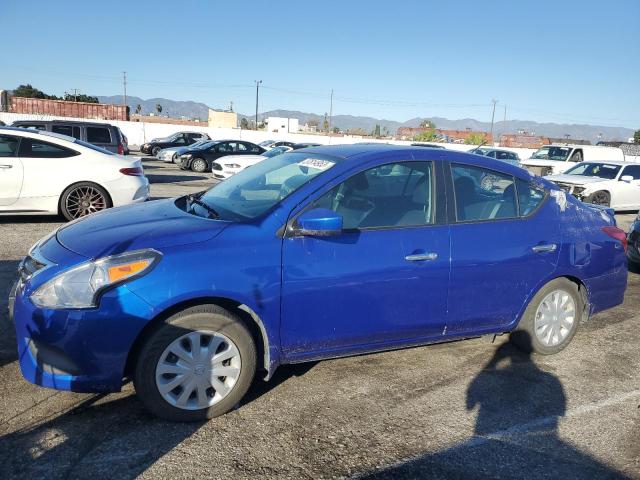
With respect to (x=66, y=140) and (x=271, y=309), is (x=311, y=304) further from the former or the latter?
(x=66, y=140)

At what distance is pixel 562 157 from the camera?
20.5 m

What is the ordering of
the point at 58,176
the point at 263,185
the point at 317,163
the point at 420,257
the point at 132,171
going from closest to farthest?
the point at 420,257 → the point at 317,163 → the point at 263,185 → the point at 58,176 → the point at 132,171

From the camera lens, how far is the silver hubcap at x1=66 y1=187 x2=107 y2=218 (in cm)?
823

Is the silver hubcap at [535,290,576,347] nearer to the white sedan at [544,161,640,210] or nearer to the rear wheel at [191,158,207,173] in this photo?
the white sedan at [544,161,640,210]

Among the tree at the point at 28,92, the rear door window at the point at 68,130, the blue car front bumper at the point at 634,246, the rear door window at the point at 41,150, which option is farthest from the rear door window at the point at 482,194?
the tree at the point at 28,92

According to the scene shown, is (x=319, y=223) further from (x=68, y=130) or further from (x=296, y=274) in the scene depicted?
(x=68, y=130)

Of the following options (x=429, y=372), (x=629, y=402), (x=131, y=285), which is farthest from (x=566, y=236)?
(x=131, y=285)

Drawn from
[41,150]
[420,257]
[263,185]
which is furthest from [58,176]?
[420,257]

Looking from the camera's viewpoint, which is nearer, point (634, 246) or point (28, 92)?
point (634, 246)

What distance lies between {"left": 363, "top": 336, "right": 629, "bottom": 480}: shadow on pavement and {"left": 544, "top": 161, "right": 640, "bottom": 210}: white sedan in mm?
10879

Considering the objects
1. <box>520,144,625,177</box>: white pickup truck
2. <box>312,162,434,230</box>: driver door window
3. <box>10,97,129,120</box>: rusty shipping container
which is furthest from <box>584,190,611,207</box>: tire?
<box>10,97,129,120</box>: rusty shipping container

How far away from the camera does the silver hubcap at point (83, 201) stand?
823cm

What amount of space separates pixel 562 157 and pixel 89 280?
20.9 metres

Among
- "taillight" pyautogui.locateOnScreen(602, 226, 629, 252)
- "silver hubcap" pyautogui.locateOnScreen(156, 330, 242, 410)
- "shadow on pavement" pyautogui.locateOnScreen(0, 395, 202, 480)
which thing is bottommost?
"shadow on pavement" pyautogui.locateOnScreen(0, 395, 202, 480)
